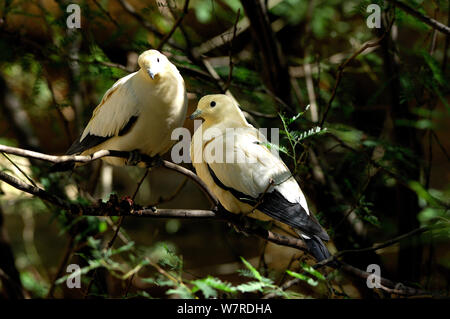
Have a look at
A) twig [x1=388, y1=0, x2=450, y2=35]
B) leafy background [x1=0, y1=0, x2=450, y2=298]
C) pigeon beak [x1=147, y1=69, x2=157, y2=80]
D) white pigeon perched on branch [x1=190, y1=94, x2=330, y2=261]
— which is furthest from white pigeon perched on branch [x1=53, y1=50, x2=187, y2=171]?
twig [x1=388, y1=0, x2=450, y2=35]

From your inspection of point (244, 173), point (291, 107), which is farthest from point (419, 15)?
point (291, 107)

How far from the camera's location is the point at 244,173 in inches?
67.9

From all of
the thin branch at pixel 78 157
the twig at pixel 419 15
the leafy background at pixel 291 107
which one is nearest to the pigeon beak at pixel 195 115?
the thin branch at pixel 78 157

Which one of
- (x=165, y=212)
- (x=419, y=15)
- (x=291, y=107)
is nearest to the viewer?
(x=165, y=212)

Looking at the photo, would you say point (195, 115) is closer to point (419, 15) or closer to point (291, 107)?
point (419, 15)

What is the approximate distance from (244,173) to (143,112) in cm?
43

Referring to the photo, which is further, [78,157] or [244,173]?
[244,173]

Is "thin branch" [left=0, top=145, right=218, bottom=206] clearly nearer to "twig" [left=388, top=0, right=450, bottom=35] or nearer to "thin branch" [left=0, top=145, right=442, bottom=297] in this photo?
"thin branch" [left=0, top=145, right=442, bottom=297]

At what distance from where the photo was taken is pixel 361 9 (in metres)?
1.93

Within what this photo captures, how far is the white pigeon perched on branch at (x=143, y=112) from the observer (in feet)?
5.50

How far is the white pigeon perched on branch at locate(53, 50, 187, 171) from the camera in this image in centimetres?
168

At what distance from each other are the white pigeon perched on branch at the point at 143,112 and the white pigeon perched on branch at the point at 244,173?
0.14m

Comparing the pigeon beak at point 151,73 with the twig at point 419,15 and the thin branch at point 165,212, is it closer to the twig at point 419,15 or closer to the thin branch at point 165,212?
the thin branch at point 165,212

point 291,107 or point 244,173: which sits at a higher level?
point 291,107
